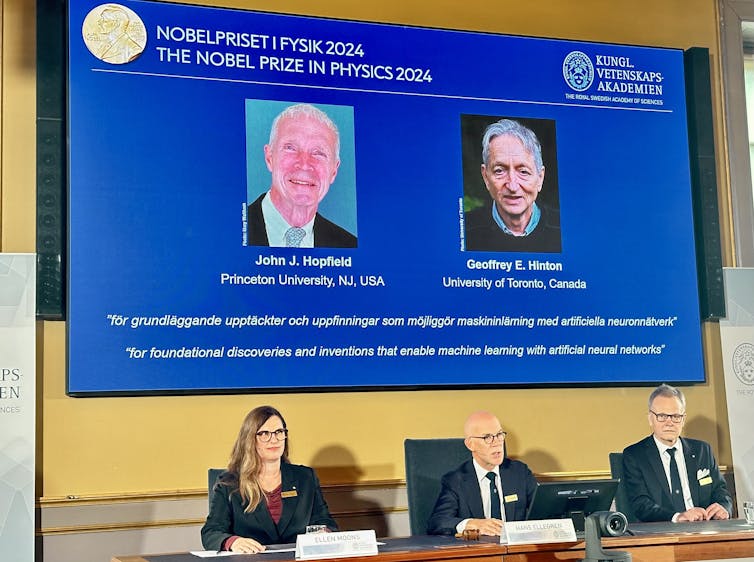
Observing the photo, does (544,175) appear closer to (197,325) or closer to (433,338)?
(433,338)

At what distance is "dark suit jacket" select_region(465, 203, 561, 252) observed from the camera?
19.2ft

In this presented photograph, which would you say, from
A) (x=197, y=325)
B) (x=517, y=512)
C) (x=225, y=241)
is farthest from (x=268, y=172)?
(x=517, y=512)

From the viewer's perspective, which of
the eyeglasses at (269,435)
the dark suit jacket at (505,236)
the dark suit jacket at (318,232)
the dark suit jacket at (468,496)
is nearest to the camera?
the eyeglasses at (269,435)

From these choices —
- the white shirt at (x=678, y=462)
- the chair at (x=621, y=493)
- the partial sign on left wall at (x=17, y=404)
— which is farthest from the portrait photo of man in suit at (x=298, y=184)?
the white shirt at (x=678, y=462)

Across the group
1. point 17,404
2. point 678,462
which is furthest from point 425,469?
point 17,404

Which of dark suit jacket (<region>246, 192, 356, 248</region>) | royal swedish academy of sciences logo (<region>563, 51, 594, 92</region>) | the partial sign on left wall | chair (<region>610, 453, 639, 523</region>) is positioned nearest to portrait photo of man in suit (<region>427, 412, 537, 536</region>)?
chair (<region>610, 453, 639, 523</region>)

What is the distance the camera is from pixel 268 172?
219 inches

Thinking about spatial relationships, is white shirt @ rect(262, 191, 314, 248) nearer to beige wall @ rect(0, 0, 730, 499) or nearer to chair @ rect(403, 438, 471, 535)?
beige wall @ rect(0, 0, 730, 499)

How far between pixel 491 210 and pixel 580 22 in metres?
1.29

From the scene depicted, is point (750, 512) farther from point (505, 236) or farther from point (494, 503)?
point (505, 236)

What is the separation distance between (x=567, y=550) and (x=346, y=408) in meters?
1.81

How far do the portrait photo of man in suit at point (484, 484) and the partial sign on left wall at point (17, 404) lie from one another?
1758mm

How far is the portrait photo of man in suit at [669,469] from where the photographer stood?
16.7ft

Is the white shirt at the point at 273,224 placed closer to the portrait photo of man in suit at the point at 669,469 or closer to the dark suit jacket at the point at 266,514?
the dark suit jacket at the point at 266,514
